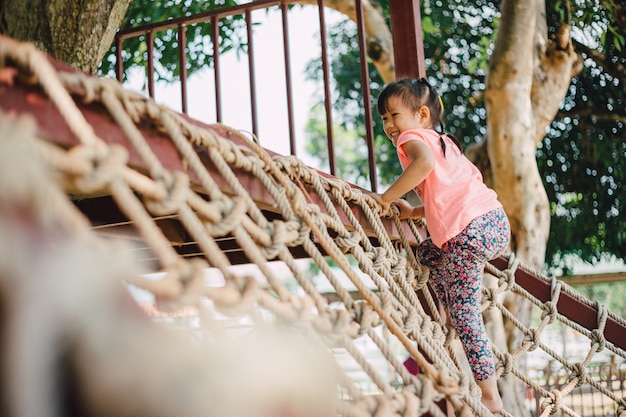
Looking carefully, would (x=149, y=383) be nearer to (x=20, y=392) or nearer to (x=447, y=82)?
(x=20, y=392)

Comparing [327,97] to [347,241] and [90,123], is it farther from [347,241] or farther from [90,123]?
[90,123]

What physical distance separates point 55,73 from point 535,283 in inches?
77.1

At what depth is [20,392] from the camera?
562 millimetres

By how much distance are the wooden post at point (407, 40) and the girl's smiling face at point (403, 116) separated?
12.1 inches

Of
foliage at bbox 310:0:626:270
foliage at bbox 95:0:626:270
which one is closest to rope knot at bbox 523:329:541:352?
foliage at bbox 95:0:626:270

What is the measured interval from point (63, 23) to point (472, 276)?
176cm

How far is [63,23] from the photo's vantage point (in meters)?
2.62

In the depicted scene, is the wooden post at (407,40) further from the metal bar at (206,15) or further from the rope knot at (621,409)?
the rope knot at (621,409)

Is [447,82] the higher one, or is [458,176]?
[447,82]

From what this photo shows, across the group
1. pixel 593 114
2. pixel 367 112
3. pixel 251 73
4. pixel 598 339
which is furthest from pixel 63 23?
pixel 593 114

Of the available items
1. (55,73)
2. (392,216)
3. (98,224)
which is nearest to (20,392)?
(55,73)

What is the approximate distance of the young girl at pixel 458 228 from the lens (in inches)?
75.7

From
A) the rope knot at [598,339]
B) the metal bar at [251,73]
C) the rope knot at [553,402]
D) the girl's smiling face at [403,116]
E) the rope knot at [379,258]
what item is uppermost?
the metal bar at [251,73]

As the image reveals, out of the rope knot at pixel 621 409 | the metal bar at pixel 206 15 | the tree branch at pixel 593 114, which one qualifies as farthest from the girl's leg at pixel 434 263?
the tree branch at pixel 593 114
